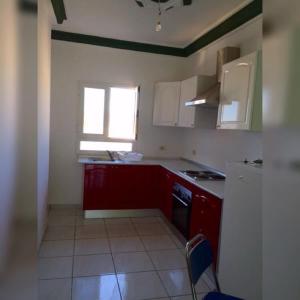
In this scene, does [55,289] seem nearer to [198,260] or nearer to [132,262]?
[132,262]

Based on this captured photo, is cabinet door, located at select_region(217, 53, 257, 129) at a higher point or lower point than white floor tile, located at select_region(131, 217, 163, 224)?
higher

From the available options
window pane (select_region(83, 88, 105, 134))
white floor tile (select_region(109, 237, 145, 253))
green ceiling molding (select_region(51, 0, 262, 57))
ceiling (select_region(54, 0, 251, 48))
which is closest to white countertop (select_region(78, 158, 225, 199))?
window pane (select_region(83, 88, 105, 134))

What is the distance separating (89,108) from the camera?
149 inches

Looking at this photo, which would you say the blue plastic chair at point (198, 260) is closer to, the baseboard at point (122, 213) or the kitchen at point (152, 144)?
the kitchen at point (152, 144)

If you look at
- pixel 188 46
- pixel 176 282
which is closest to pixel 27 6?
pixel 176 282

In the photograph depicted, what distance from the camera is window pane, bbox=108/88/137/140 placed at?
3.88 m

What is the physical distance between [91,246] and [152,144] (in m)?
1.85

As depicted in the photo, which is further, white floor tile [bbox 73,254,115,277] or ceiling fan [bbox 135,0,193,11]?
ceiling fan [bbox 135,0,193,11]

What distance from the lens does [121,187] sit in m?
3.53

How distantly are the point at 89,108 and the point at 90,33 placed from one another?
1015mm

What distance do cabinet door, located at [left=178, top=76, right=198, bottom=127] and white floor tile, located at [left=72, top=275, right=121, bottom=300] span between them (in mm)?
1901

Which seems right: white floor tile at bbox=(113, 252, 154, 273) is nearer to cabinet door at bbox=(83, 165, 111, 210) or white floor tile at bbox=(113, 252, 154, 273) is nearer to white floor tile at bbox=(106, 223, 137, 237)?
white floor tile at bbox=(106, 223, 137, 237)

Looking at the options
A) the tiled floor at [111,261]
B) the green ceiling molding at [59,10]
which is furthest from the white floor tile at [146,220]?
the green ceiling molding at [59,10]

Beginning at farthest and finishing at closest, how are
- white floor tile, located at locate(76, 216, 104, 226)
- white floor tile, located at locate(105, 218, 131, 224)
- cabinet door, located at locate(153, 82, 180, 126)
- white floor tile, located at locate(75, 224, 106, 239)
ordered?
cabinet door, located at locate(153, 82, 180, 126) < white floor tile, located at locate(105, 218, 131, 224) < white floor tile, located at locate(76, 216, 104, 226) < white floor tile, located at locate(75, 224, 106, 239)
